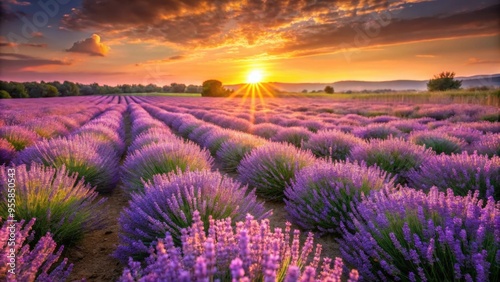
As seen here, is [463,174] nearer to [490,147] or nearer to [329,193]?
[329,193]

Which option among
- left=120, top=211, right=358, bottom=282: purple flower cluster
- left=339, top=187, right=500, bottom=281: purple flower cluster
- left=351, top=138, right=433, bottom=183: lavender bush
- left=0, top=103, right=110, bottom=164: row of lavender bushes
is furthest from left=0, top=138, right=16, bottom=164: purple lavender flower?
left=351, top=138, right=433, bottom=183: lavender bush

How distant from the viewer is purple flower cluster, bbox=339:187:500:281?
1.75m

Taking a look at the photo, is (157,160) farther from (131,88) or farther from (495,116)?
(131,88)

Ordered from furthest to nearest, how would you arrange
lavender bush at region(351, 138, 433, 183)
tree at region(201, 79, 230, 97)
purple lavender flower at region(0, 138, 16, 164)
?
tree at region(201, 79, 230, 97)
purple lavender flower at region(0, 138, 16, 164)
lavender bush at region(351, 138, 433, 183)

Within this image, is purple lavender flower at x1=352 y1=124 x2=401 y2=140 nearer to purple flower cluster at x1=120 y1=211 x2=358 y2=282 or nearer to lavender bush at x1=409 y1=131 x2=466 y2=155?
lavender bush at x1=409 y1=131 x2=466 y2=155

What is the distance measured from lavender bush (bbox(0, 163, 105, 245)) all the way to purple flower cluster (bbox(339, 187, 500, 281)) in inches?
89.0

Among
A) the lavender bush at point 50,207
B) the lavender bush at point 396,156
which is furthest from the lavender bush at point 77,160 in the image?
the lavender bush at point 396,156

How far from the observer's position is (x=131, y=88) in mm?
106875

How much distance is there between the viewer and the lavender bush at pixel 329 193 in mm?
3086

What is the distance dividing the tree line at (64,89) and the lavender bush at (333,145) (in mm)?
65503

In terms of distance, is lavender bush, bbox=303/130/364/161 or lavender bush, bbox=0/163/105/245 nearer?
lavender bush, bbox=0/163/105/245

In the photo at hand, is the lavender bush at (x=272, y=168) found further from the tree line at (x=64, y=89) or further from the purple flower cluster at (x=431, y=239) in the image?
the tree line at (x=64, y=89)

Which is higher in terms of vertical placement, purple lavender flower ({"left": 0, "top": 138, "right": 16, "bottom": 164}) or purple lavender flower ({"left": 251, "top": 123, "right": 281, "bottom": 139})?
purple lavender flower ({"left": 0, "top": 138, "right": 16, "bottom": 164})

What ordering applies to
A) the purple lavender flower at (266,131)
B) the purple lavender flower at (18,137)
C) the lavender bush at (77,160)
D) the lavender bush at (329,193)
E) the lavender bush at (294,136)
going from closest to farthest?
the lavender bush at (329,193) → the lavender bush at (77,160) → the purple lavender flower at (18,137) → the lavender bush at (294,136) → the purple lavender flower at (266,131)
